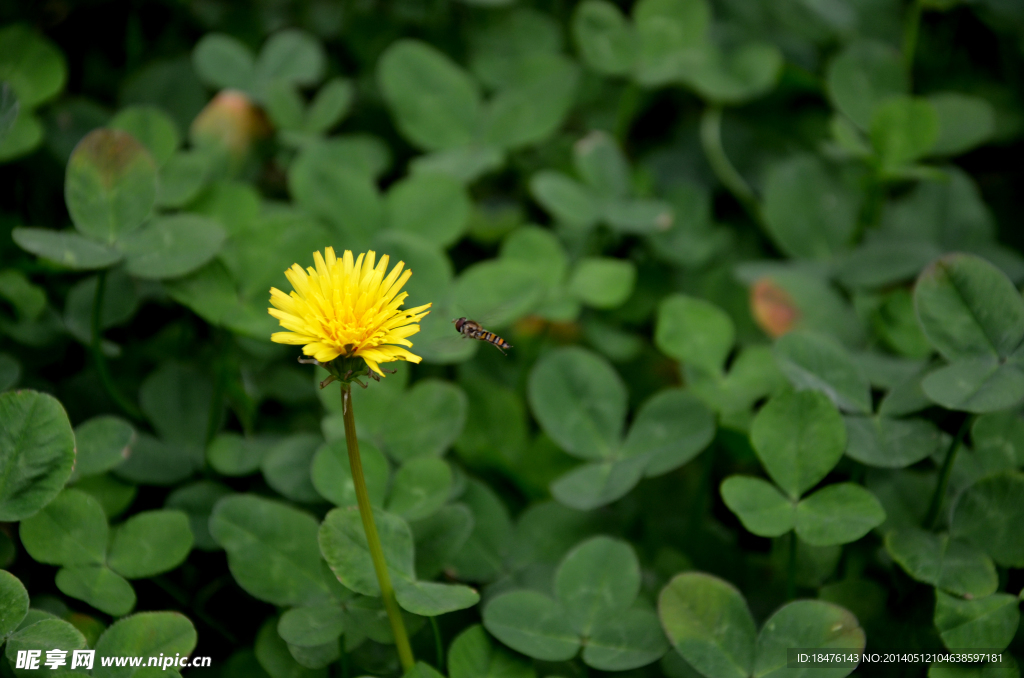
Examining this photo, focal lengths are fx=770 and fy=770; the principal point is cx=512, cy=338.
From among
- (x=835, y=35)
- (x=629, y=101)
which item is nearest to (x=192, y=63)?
(x=629, y=101)

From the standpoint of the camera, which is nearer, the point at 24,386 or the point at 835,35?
the point at 24,386

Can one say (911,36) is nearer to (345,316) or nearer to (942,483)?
(942,483)

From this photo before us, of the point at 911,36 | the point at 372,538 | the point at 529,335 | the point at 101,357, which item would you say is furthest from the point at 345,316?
the point at 911,36

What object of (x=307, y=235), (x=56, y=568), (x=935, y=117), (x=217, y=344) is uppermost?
(x=935, y=117)

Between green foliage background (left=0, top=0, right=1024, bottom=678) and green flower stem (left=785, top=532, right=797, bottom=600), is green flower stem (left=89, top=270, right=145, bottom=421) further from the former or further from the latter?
green flower stem (left=785, top=532, right=797, bottom=600)

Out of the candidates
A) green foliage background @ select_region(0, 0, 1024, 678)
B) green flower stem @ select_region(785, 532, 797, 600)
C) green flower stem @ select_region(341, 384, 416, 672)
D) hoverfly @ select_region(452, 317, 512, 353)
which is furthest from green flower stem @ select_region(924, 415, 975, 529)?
Answer: green flower stem @ select_region(341, 384, 416, 672)

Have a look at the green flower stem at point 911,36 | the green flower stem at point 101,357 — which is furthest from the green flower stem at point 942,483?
the green flower stem at point 101,357

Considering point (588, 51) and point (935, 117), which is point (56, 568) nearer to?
point (588, 51)

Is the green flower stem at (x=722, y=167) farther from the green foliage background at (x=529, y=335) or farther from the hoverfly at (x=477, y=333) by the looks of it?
the hoverfly at (x=477, y=333)
